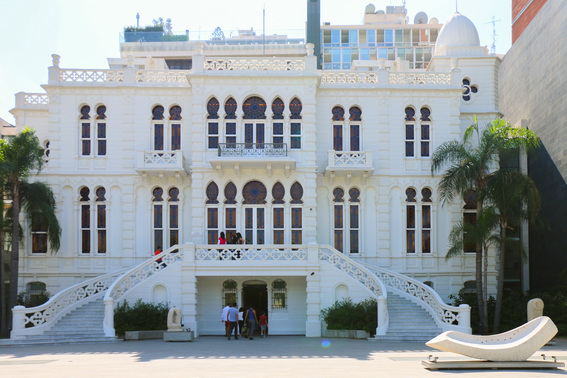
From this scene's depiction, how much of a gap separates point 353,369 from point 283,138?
55.4 feet

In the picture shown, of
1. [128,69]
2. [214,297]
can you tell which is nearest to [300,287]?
[214,297]

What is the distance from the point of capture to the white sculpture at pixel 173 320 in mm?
28062

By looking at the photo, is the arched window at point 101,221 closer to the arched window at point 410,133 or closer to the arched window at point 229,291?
the arched window at point 229,291

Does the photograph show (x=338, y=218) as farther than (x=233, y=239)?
Yes

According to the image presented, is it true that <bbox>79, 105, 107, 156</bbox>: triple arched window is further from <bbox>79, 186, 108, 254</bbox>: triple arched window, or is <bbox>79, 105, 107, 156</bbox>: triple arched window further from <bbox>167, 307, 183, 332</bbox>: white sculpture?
<bbox>167, 307, 183, 332</bbox>: white sculpture

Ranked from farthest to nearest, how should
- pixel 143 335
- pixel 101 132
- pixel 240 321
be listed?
1. pixel 101 132
2. pixel 240 321
3. pixel 143 335

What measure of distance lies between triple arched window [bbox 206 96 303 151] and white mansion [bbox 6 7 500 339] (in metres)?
0.07

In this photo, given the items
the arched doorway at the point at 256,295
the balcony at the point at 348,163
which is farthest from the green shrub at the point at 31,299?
the balcony at the point at 348,163

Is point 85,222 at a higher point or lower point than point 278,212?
lower

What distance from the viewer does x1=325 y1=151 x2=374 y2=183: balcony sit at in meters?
34.0

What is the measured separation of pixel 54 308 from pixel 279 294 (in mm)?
10293

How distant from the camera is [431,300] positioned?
3012 centimetres

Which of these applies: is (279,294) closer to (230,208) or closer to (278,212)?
(278,212)

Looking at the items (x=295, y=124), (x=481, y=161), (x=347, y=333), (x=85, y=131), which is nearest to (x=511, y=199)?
(x=481, y=161)
